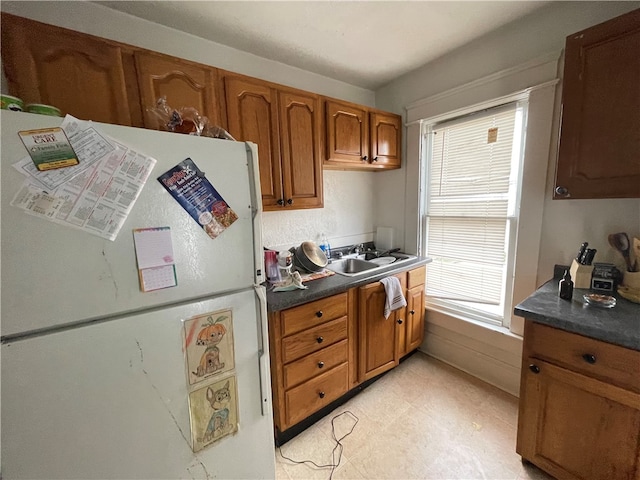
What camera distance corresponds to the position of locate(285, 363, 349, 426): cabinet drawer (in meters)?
1.41

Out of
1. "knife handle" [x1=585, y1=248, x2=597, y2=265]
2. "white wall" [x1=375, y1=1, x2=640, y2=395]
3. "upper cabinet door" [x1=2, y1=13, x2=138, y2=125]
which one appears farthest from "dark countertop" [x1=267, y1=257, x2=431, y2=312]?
"upper cabinet door" [x1=2, y1=13, x2=138, y2=125]

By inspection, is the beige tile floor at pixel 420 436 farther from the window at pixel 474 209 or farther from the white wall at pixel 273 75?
the white wall at pixel 273 75

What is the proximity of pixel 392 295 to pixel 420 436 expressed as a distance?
82 cm

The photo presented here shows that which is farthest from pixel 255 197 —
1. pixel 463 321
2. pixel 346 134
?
pixel 463 321

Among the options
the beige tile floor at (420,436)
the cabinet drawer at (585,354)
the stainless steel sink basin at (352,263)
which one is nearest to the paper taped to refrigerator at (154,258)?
the beige tile floor at (420,436)

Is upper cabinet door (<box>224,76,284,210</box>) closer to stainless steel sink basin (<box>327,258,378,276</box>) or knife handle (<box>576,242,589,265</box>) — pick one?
stainless steel sink basin (<box>327,258,378,276</box>)

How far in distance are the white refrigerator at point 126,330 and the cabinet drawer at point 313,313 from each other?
28 cm

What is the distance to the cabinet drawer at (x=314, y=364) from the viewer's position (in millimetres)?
1378

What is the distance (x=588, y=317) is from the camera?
3.36 ft

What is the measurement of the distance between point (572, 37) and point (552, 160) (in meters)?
0.62

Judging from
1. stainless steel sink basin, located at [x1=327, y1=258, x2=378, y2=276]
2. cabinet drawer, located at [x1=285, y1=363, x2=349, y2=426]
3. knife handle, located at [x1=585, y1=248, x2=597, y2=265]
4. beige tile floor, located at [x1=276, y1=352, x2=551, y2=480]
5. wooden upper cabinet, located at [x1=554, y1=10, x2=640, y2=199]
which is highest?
wooden upper cabinet, located at [x1=554, y1=10, x2=640, y2=199]

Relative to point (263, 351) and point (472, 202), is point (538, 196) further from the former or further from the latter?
point (263, 351)

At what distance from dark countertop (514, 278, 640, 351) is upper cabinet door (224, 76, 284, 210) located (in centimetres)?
141

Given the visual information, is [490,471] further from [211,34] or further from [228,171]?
[211,34]
